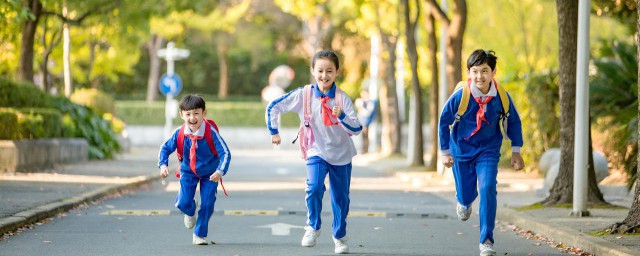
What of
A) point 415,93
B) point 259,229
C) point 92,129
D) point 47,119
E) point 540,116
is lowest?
point 259,229

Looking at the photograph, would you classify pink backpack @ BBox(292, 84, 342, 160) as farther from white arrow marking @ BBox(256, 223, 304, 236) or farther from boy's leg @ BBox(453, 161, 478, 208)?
white arrow marking @ BBox(256, 223, 304, 236)

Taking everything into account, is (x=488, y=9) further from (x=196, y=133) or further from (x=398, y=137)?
(x=196, y=133)

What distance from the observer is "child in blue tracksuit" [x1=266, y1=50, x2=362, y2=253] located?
11.2 m

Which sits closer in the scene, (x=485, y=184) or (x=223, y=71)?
(x=485, y=184)

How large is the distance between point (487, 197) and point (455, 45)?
1492cm

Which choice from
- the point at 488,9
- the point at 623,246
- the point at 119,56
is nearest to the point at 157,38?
the point at 119,56

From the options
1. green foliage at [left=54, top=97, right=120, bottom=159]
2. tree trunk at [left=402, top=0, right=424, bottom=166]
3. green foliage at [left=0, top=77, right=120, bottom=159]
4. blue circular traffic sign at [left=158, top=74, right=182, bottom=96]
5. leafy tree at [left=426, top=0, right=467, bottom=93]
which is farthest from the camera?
blue circular traffic sign at [left=158, top=74, right=182, bottom=96]

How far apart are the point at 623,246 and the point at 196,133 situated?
3.78 meters

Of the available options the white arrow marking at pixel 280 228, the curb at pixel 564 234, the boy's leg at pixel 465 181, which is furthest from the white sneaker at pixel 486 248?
the white arrow marking at pixel 280 228

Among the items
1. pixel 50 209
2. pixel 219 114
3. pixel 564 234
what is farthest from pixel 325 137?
pixel 219 114

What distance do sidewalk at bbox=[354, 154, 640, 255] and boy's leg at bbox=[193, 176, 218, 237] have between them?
10.8 feet

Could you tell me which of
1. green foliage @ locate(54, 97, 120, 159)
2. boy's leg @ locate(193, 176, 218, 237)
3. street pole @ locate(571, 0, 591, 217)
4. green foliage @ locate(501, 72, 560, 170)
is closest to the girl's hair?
boy's leg @ locate(193, 176, 218, 237)

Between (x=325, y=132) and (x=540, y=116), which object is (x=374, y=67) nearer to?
(x=540, y=116)

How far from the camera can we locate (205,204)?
12.0 m
